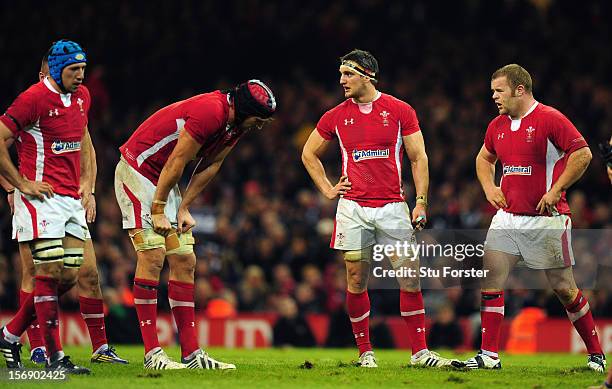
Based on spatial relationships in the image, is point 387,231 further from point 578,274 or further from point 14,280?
point 14,280

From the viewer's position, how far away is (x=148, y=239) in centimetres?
970

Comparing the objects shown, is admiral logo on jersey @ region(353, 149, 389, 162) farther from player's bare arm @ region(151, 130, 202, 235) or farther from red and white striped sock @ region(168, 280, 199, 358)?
red and white striped sock @ region(168, 280, 199, 358)

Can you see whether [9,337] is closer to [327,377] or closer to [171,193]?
[171,193]

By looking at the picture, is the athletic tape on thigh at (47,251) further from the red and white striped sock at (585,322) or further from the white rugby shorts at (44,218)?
the red and white striped sock at (585,322)

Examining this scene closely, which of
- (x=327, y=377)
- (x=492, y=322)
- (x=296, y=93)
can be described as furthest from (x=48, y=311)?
(x=296, y=93)

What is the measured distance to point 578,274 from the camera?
1662 centimetres

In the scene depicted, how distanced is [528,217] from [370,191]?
1.58 meters

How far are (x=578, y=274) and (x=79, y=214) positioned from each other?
9.53m

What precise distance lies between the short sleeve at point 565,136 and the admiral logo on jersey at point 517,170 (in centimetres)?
38

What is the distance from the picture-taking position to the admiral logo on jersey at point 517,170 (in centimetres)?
1030

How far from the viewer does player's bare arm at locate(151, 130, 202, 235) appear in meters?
9.30

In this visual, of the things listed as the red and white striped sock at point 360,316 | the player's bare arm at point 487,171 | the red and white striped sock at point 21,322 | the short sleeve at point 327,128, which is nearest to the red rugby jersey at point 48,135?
the red and white striped sock at point 21,322

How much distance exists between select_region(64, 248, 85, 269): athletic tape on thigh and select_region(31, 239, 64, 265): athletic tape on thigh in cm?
14

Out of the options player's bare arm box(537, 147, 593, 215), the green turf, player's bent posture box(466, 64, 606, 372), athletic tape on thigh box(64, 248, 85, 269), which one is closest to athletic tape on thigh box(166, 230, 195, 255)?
athletic tape on thigh box(64, 248, 85, 269)
